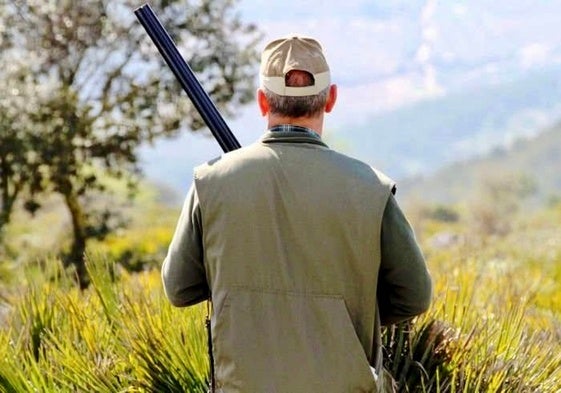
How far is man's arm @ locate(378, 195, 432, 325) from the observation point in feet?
9.49

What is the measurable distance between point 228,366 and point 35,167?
36.0 feet

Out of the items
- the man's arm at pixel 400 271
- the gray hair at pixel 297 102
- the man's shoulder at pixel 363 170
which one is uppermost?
the gray hair at pixel 297 102

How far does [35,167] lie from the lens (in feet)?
44.1

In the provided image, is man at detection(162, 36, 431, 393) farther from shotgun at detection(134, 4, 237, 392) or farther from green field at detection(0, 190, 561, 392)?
green field at detection(0, 190, 561, 392)

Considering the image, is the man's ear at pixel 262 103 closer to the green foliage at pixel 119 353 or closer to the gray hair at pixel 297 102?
the gray hair at pixel 297 102

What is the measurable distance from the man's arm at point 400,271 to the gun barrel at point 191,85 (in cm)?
78

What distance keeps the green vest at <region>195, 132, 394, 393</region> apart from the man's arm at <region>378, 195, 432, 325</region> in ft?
0.16

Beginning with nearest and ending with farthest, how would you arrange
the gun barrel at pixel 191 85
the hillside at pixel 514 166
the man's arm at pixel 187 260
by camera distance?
the man's arm at pixel 187 260, the gun barrel at pixel 191 85, the hillside at pixel 514 166

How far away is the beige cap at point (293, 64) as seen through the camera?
9.68 feet

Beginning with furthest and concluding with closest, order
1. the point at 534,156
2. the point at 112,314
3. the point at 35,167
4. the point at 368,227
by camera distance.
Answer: the point at 534,156 → the point at 35,167 → the point at 112,314 → the point at 368,227

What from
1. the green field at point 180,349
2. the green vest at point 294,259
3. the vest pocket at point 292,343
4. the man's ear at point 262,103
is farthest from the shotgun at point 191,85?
the green field at point 180,349

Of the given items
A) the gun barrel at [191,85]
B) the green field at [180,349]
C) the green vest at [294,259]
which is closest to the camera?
the green vest at [294,259]

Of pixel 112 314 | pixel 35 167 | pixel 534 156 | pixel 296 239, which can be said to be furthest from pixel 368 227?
pixel 534 156

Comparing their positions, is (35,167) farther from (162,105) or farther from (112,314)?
(112,314)
